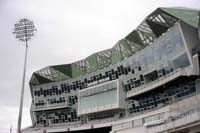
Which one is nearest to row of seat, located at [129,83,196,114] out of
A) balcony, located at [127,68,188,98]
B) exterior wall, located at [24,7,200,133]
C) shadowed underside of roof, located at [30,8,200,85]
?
exterior wall, located at [24,7,200,133]

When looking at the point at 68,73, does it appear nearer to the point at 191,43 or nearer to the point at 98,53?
the point at 98,53

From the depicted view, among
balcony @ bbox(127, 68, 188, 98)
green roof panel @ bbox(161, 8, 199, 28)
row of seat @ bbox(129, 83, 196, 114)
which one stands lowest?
row of seat @ bbox(129, 83, 196, 114)

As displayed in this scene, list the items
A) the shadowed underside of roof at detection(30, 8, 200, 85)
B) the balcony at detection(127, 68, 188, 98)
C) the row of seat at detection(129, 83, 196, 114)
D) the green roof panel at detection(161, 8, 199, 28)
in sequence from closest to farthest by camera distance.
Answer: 1. the green roof panel at detection(161, 8, 199, 28)
2. the balcony at detection(127, 68, 188, 98)
3. the shadowed underside of roof at detection(30, 8, 200, 85)
4. the row of seat at detection(129, 83, 196, 114)

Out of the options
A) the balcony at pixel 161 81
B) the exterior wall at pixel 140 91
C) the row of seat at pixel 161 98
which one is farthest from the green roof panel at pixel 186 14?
the row of seat at pixel 161 98

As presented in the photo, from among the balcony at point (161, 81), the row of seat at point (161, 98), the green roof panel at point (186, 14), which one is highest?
the green roof panel at point (186, 14)

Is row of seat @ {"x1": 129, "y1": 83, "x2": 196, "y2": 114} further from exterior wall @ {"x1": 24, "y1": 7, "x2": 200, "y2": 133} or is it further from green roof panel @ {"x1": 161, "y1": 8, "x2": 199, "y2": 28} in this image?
green roof panel @ {"x1": 161, "y1": 8, "x2": 199, "y2": 28}

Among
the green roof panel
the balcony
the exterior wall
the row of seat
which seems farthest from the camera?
the row of seat

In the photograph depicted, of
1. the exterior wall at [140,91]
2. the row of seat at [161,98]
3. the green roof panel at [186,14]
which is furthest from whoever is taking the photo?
the row of seat at [161,98]

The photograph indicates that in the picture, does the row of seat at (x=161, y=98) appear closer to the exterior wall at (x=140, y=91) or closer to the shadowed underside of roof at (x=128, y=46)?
the exterior wall at (x=140, y=91)

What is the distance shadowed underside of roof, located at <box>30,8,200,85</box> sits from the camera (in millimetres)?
53406

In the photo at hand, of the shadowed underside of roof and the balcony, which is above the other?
the shadowed underside of roof

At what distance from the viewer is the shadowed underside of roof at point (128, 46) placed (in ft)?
175

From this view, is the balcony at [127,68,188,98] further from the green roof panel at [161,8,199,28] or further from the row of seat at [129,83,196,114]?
the green roof panel at [161,8,199,28]

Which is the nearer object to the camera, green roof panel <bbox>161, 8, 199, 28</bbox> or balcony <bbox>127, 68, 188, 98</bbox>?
green roof panel <bbox>161, 8, 199, 28</bbox>
